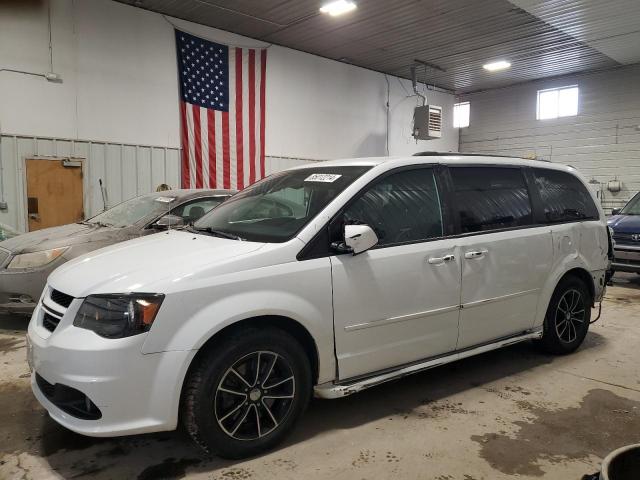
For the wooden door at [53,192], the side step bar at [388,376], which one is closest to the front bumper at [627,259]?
the side step bar at [388,376]

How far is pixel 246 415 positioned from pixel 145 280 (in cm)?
86

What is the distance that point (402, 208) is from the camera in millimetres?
3105

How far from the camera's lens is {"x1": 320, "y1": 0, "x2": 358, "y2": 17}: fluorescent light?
8.47 metres

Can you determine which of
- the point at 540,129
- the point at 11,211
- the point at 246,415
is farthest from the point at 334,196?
the point at 540,129

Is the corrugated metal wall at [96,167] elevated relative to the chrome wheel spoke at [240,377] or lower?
elevated

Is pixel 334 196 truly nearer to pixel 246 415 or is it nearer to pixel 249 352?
pixel 249 352

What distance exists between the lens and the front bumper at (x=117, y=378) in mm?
2191

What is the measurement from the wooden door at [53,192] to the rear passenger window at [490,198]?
697cm

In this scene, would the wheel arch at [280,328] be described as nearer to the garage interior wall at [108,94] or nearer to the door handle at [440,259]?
the door handle at [440,259]

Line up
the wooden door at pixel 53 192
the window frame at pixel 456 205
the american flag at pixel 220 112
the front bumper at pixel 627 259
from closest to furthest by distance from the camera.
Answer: the window frame at pixel 456 205
the front bumper at pixel 627 259
the wooden door at pixel 53 192
the american flag at pixel 220 112

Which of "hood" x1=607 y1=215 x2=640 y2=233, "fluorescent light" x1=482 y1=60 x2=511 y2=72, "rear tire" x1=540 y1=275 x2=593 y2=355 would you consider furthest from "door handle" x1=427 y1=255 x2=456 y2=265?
"fluorescent light" x1=482 y1=60 x2=511 y2=72

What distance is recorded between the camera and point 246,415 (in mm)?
2506

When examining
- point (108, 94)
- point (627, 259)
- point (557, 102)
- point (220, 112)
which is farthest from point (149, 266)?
point (557, 102)

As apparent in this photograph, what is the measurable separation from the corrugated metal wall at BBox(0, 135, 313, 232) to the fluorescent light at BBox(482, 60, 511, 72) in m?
8.11
